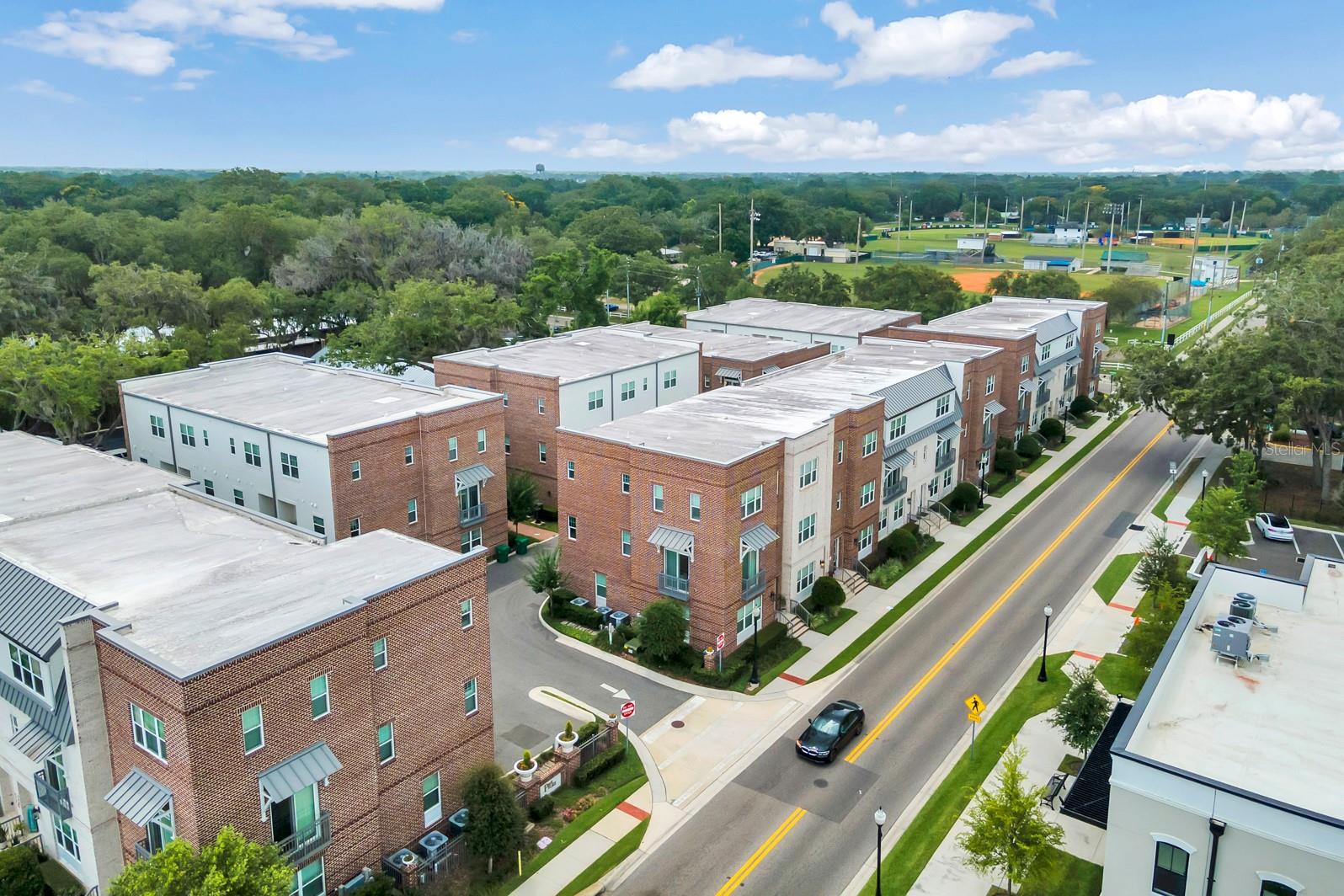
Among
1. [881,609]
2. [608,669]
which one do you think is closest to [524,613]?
[608,669]

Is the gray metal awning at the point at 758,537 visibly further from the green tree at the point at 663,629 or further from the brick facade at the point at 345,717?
the brick facade at the point at 345,717

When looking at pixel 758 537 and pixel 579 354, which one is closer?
pixel 758 537

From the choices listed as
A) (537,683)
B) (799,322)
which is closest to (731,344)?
(799,322)

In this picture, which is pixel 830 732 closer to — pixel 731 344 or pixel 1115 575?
pixel 1115 575

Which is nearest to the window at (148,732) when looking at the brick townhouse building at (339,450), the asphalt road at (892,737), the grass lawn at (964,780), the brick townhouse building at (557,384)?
the asphalt road at (892,737)

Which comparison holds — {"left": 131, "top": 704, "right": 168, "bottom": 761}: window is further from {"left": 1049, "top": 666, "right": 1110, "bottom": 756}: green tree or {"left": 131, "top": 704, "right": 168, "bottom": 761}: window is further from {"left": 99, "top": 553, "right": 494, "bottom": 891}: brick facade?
{"left": 1049, "top": 666, "right": 1110, "bottom": 756}: green tree

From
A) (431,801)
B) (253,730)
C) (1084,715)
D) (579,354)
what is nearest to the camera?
(253,730)

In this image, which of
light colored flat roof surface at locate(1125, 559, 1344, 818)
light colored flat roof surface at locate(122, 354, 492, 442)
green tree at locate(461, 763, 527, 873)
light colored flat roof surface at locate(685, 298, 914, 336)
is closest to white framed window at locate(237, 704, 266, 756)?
green tree at locate(461, 763, 527, 873)
